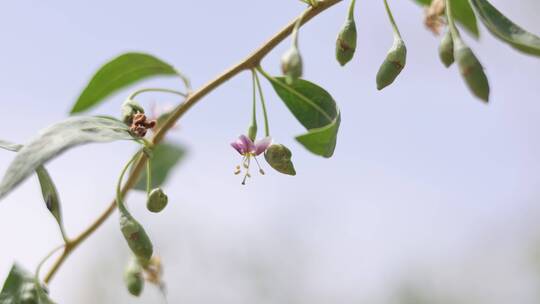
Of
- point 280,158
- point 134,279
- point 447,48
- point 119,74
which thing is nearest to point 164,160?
point 119,74

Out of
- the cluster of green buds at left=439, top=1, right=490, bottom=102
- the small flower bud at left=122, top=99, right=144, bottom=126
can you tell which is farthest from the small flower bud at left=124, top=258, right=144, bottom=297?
the cluster of green buds at left=439, top=1, right=490, bottom=102

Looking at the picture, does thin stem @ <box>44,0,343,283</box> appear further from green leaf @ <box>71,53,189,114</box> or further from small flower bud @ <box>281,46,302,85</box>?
green leaf @ <box>71,53,189,114</box>

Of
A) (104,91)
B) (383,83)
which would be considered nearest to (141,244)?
(383,83)

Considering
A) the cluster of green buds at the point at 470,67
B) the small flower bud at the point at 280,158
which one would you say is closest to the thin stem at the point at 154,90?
the small flower bud at the point at 280,158

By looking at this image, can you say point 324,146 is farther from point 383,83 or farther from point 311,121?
point 311,121

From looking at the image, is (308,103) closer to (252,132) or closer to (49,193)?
(252,132)

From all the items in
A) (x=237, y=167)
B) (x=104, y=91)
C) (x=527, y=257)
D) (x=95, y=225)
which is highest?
(x=104, y=91)

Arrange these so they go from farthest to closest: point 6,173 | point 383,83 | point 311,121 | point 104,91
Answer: point 104,91 < point 311,121 < point 383,83 < point 6,173
